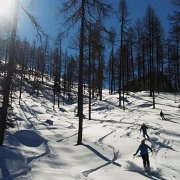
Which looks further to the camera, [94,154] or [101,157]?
[94,154]

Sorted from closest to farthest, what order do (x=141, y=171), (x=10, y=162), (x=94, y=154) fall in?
(x=10, y=162), (x=141, y=171), (x=94, y=154)

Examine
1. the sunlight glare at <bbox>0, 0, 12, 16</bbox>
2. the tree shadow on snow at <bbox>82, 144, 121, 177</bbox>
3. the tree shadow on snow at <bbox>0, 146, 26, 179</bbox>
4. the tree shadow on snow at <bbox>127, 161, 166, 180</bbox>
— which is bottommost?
the tree shadow on snow at <bbox>127, 161, 166, 180</bbox>

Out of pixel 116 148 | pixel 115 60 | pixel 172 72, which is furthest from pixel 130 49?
pixel 116 148

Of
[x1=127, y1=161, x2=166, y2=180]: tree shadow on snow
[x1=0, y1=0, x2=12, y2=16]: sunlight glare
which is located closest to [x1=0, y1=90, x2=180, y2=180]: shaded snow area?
[x1=127, y1=161, x2=166, y2=180]: tree shadow on snow

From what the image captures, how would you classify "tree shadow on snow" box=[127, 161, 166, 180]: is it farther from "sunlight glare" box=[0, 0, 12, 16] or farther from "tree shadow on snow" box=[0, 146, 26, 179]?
"sunlight glare" box=[0, 0, 12, 16]

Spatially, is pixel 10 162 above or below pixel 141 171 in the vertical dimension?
above

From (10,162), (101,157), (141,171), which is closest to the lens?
(10,162)

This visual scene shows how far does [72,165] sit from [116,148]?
20.0ft

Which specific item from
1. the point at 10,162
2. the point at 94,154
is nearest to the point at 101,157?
the point at 94,154

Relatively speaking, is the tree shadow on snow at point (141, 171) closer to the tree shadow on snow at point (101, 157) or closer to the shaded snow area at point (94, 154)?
the shaded snow area at point (94, 154)

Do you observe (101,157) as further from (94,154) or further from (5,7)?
(5,7)

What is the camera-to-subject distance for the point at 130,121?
116 feet

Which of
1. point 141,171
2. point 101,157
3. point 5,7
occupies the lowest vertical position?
point 141,171

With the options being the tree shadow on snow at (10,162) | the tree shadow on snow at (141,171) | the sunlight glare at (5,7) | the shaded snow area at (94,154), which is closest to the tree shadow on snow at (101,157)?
the shaded snow area at (94,154)
